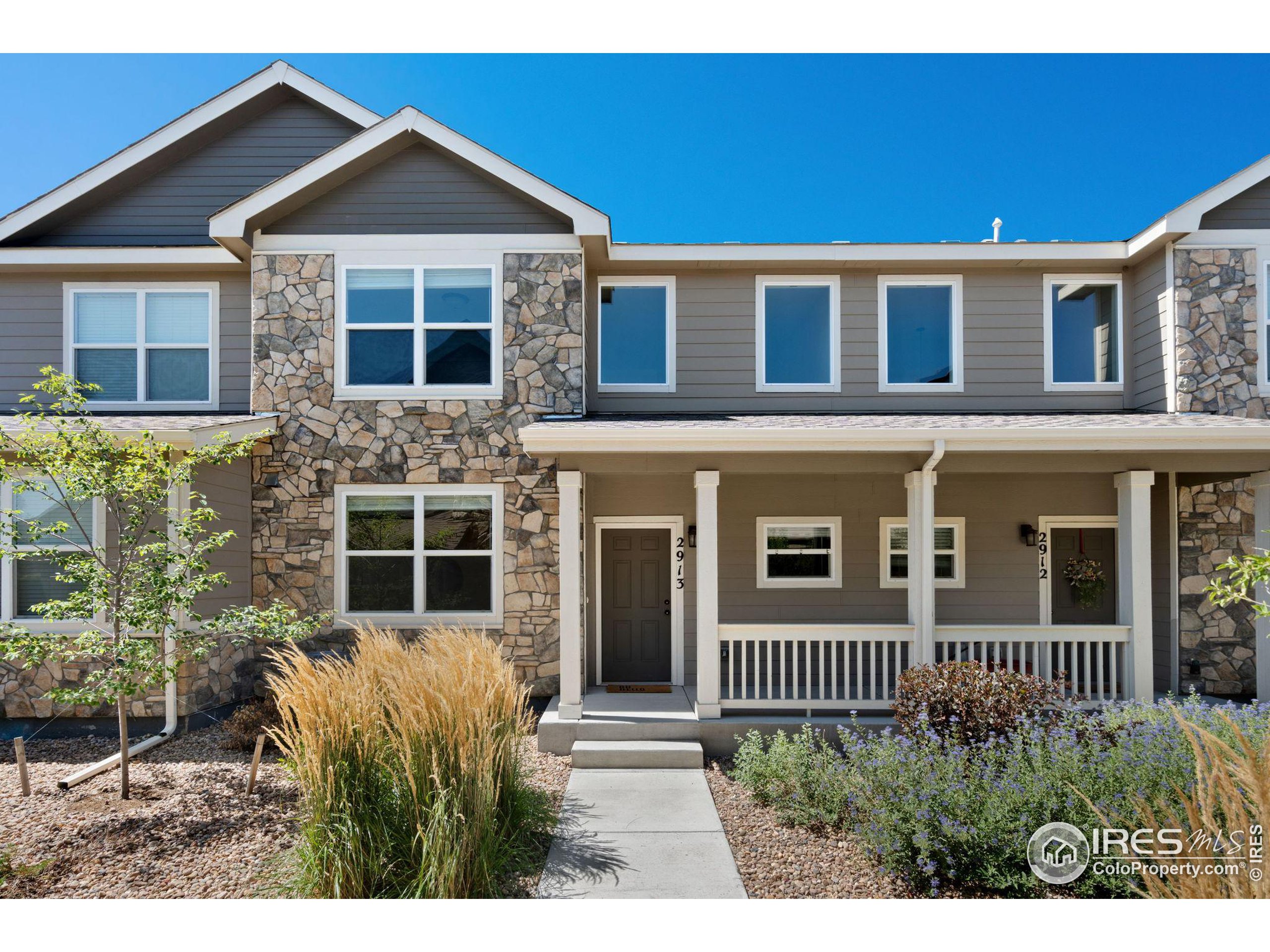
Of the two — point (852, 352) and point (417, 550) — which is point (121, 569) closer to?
point (417, 550)

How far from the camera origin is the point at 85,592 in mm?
5926

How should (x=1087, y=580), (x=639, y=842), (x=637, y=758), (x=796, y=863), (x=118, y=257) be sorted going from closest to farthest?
(x=796, y=863)
(x=639, y=842)
(x=637, y=758)
(x=118, y=257)
(x=1087, y=580)

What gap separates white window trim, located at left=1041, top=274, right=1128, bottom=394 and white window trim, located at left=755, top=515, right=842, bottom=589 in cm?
312

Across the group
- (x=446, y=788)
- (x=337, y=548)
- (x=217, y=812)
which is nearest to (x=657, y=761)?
(x=446, y=788)

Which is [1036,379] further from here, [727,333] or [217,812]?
[217,812]

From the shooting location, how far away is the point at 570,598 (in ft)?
23.2

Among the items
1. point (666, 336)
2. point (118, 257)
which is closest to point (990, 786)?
point (666, 336)

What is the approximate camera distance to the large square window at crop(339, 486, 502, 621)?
833 cm

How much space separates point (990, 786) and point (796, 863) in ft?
4.12

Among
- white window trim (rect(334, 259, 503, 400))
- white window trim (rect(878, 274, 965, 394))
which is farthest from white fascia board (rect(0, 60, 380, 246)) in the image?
white window trim (rect(878, 274, 965, 394))

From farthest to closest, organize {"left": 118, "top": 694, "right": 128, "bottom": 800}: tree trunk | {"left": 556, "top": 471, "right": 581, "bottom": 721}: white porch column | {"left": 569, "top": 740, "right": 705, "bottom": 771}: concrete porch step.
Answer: {"left": 556, "top": 471, "right": 581, "bottom": 721}: white porch column → {"left": 569, "top": 740, "right": 705, "bottom": 771}: concrete porch step → {"left": 118, "top": 694, "right": 128, "bottom": 800}: tree trunk

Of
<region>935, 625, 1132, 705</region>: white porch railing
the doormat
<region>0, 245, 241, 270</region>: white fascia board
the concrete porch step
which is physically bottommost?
the concrete porch step

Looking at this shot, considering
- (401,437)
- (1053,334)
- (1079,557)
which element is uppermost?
(1053,334)

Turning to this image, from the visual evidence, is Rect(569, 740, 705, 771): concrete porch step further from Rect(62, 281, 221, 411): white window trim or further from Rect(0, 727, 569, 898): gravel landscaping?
Rect(62, 281, 221, 411): white window trim
